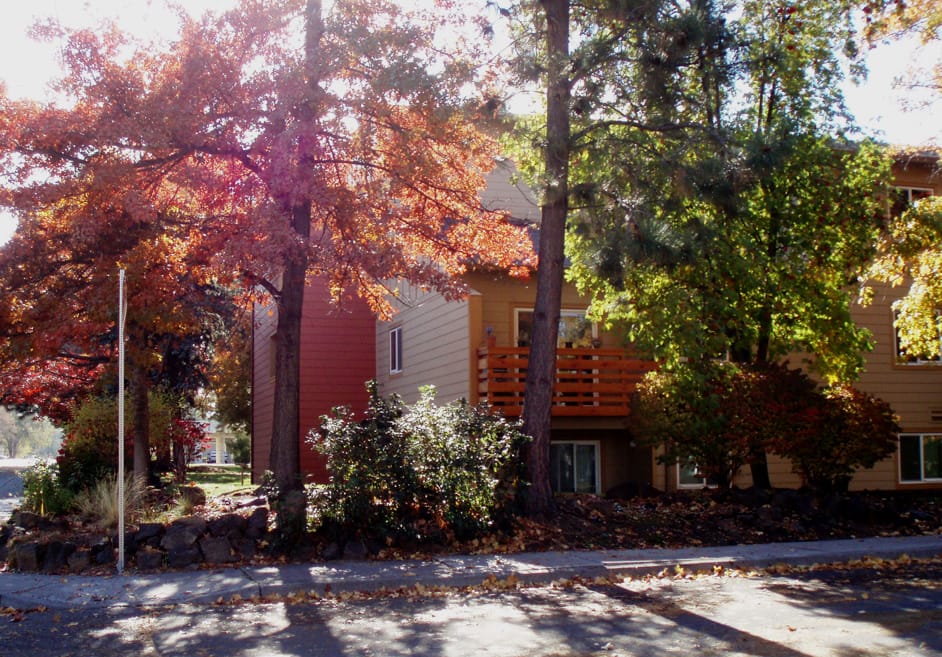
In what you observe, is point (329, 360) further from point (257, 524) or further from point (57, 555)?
point (57, 555)

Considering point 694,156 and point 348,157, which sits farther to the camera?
point 348,157

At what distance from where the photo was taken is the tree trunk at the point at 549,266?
13203mm

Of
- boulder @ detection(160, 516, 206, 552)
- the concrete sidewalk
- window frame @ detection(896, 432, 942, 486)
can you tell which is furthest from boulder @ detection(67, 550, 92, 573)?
window frame @ detection(896, 432, 942, 486)

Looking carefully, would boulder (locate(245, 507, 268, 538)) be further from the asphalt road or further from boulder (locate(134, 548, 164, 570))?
the asphalt road

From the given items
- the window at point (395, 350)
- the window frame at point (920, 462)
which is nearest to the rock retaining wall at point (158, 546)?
the window at point (395, 350)

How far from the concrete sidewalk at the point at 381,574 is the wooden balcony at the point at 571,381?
19.6ft

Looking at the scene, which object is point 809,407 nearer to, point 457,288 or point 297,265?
point 457,288

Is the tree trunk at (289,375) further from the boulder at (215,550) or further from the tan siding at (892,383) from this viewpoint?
the tan siding at (892,383)

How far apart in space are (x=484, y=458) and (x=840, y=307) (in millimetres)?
7127

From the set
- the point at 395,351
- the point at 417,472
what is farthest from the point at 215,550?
the point at 395,351

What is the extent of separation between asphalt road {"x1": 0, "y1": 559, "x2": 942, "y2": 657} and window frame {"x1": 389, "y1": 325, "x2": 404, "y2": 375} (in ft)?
45.6

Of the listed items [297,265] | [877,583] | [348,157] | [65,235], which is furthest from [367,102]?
[877,583]

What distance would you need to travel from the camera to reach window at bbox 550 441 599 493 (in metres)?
19.4

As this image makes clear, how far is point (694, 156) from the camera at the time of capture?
13.2m
